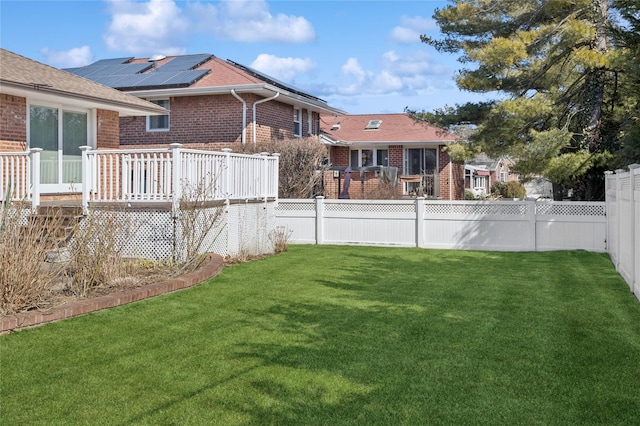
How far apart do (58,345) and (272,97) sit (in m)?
15.7

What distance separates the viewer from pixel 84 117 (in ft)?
47.9

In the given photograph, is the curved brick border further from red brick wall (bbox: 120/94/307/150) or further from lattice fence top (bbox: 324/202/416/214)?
red brick wall (bbox: 120/94/307/150)

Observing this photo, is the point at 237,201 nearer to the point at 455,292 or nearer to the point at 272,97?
the point at 455,292

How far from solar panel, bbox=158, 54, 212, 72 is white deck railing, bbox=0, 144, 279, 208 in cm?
1116

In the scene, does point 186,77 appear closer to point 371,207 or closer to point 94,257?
point 371,207

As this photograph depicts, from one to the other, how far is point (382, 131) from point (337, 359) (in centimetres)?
2763

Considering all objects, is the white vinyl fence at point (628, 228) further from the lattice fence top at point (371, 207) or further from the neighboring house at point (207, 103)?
the neighboring house at point (207, 103)

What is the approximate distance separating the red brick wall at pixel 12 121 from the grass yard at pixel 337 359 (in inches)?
249

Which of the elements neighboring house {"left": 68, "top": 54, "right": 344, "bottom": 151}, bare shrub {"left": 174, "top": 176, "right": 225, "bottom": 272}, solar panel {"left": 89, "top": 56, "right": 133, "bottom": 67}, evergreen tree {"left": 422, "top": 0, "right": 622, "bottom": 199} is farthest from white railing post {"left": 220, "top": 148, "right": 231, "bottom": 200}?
solar panel {"left": 89, "top": 56, "right": 133, "bottom": 67}

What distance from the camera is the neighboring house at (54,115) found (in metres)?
12.5

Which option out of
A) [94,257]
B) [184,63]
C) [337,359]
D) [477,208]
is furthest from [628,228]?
[184,63]

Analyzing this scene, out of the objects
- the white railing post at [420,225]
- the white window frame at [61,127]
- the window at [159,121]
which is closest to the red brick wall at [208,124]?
the window at [159,121]

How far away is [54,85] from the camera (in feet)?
42.0

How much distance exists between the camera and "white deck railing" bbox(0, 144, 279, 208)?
10703 mm
